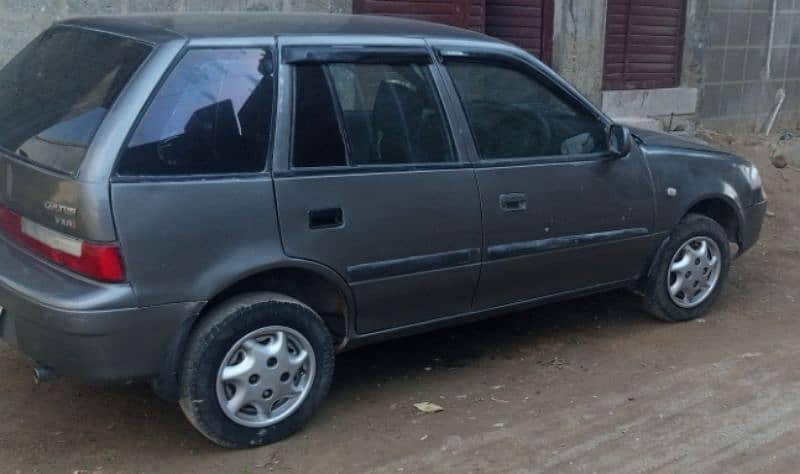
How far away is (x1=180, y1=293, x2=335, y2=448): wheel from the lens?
383cm

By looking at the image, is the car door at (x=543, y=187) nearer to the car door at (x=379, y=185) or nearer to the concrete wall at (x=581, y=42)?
the car door at (x=379, y=185)

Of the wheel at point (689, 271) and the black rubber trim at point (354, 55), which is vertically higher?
the black rubber trim at point (354, 55)

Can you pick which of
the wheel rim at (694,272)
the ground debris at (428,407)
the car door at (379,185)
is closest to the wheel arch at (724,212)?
the wheel rim at (694,272)

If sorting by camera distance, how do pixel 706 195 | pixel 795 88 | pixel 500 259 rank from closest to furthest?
pixel 500 259 → pixel 706 195 → pixel 795 88

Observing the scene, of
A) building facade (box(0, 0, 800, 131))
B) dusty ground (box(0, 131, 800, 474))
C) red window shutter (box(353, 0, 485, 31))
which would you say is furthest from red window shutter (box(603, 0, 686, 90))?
dusty ground (box(0, 131, 800, 474))

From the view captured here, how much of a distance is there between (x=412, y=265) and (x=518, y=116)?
1034 mm

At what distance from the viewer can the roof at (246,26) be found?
3996 mm

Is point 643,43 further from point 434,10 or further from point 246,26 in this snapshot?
point 246,26

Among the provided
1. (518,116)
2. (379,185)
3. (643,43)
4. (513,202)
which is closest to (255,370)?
(379,185)

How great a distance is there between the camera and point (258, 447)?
4.07 m

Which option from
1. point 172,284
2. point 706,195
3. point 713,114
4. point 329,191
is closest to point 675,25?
point 713,114

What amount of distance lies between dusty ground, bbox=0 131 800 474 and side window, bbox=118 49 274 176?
125 cm

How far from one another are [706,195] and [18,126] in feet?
12.3

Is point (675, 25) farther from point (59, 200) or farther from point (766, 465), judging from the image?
point (59, 200)
